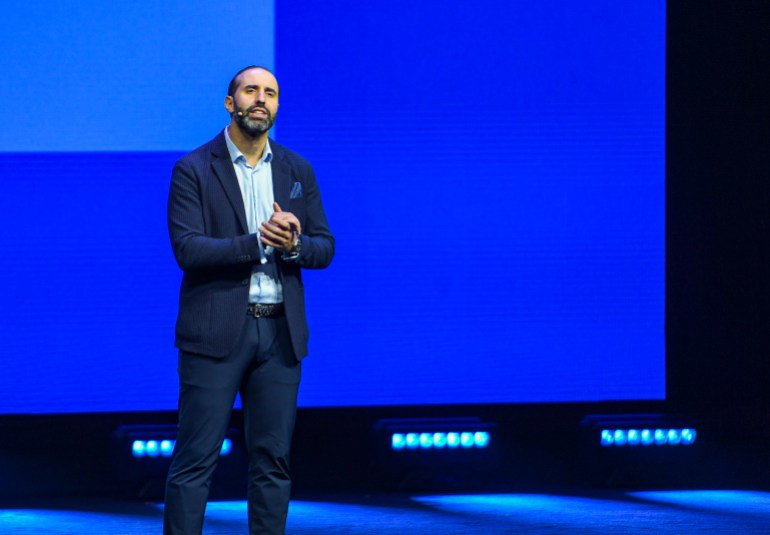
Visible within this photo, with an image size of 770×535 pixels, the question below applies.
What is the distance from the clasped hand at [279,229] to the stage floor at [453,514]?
1.28 metres

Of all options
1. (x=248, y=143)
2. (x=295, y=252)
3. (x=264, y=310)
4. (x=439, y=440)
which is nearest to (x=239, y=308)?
(x=264, y=310)

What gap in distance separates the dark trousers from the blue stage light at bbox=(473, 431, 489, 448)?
152 cm

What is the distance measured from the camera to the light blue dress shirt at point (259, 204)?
8.55 ft

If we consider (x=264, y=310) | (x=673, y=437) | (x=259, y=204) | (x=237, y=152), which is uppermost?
(x=237, y=152)

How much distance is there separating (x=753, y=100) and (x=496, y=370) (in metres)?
1.43

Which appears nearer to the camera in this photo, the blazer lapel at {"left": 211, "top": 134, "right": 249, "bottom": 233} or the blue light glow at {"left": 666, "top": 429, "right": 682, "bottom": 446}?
the blazer lapel at {"left": 211, "top": 134, "right": 249, "bottom": 233}

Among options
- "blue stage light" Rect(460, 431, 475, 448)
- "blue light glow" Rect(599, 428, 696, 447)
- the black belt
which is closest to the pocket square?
the black belt

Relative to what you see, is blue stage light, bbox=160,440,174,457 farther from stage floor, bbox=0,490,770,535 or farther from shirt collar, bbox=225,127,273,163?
shirt collar, bbox=225,127,273,163

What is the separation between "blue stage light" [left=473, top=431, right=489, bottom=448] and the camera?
407 cm

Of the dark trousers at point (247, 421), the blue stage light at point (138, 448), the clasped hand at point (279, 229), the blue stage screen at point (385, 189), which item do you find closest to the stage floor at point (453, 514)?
the blue stage light at point (138, 448)

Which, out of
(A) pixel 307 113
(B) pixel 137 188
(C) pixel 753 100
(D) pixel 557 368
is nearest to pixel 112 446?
(B) pixel 137 188

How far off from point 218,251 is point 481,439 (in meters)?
1.84

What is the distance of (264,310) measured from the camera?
2.61 m

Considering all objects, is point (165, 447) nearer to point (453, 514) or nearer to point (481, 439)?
point (453, 514)
